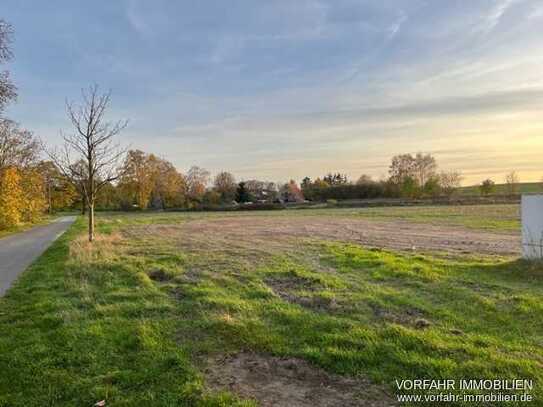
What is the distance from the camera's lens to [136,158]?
77.7m

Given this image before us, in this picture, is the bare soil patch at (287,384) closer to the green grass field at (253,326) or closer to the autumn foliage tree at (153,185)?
the green grass field at (253,326)

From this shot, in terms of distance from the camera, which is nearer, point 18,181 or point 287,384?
point 287,384

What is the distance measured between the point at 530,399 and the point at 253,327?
11.2 feet

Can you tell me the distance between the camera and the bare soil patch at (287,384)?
375 cm

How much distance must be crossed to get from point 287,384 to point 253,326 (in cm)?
177

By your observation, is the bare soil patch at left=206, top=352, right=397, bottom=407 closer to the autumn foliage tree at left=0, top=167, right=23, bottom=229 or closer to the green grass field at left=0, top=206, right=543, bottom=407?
the green grass field at left=0, top=206, right=543, bottom=407

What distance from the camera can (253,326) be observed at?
19.2ft

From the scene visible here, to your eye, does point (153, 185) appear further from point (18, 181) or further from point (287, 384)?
point (287, 384)

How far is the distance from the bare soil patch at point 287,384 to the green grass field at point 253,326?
9cm

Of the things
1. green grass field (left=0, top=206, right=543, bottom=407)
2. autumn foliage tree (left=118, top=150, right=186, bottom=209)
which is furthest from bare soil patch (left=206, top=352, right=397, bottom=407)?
autumn foliage tree (left=118, top=150, right=186, bottom=209)

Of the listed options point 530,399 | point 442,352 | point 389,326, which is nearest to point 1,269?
point 389,326

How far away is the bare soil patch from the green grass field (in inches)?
3.6

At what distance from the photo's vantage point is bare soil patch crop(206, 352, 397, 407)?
3.75 m


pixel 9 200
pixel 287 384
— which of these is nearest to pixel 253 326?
pixel 287 384
